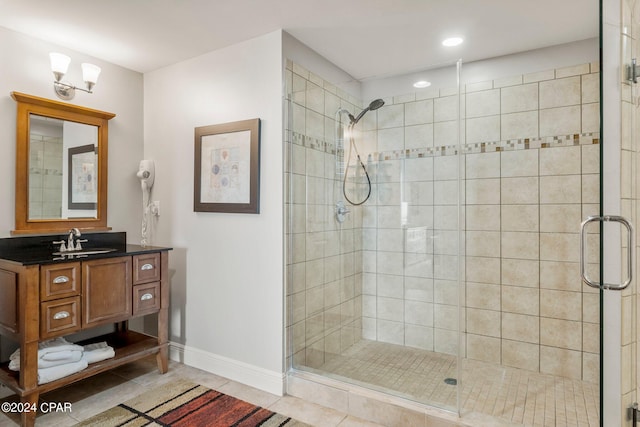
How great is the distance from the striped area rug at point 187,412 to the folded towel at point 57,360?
364mm

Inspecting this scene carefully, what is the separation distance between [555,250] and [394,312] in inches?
48.7

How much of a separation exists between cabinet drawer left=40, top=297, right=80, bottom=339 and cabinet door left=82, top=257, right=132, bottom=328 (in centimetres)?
5

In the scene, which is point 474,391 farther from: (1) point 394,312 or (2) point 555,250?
(2) point 555,250

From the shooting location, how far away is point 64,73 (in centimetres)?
257

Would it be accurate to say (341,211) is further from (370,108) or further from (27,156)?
(27,156)

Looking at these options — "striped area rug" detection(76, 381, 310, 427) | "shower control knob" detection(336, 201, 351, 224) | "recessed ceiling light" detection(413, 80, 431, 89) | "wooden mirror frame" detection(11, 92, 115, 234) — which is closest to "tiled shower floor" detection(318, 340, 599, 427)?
"striped area rug" detection(76, 381, 310, 427)

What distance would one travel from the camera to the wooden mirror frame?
2480mm

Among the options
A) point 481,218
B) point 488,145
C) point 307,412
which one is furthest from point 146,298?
point 488,145

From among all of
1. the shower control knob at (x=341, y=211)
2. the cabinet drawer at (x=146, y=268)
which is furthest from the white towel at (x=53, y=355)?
the shower control knob at (x=341, y=211)

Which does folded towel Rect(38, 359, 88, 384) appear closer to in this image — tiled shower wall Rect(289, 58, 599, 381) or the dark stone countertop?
the dark stone countertop

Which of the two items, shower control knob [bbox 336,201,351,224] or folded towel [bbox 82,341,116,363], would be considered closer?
folded towel [bbox 82,341,116,363]

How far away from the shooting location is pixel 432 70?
2.38 m

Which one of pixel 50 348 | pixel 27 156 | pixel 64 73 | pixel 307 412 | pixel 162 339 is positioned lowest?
pixel 307 412

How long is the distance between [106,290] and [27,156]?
1.07 meters
